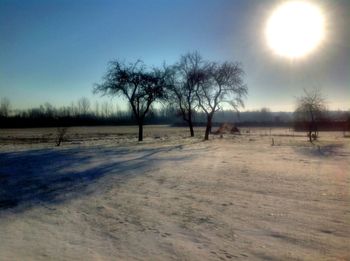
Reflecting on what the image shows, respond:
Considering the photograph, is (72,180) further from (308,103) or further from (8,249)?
(308,103)

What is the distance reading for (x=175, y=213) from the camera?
8.41 meters

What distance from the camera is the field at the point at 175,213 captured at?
6.17 metres

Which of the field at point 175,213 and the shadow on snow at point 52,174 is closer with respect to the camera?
the field at point 175,213

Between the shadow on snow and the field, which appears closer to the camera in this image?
the field

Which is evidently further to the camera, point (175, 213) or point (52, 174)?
point (52, 174)

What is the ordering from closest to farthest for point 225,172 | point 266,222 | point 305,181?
point 266,222 → point 305,181 → point 225,172

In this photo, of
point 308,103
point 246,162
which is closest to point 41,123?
point 308,103

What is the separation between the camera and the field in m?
6.17

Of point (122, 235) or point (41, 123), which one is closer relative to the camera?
point (122, 235)

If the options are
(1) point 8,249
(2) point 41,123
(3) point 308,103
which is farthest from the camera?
(2) point 41,123

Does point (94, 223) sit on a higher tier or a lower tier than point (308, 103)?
lower

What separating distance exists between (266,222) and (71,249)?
3.84 m

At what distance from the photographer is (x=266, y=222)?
759cm

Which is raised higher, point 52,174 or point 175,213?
point 52,174
